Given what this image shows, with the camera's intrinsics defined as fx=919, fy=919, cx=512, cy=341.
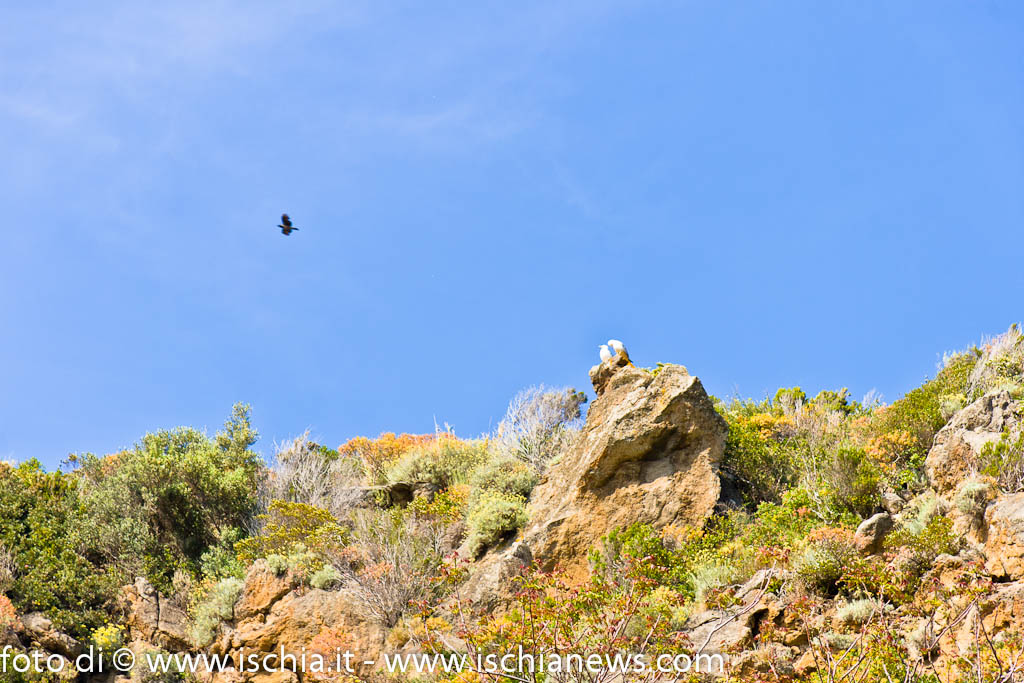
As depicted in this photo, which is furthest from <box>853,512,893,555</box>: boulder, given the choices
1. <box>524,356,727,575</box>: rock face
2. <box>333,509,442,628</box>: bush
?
<box>333,509,442,628</box>: bush

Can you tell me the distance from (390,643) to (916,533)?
23.8 ft

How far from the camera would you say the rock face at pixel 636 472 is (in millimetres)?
14633

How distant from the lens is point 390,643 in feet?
43.4

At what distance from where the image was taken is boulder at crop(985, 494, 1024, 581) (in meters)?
9.90

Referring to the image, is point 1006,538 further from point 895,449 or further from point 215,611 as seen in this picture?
point 215,611

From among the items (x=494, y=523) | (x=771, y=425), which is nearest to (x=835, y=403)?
(x=771, y=425)

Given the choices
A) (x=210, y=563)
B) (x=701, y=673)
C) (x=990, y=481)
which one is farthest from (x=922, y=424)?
(x=210, y=563)

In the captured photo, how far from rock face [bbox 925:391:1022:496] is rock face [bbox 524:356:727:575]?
3.44 m

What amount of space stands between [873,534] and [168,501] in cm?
1302

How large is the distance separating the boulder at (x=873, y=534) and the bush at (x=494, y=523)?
221 inches

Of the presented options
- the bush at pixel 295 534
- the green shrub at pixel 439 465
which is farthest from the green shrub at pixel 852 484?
the bush at pixel 295 534

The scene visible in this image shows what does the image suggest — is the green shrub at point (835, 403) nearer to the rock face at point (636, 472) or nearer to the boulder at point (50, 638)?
the rock face at point (636, 472)

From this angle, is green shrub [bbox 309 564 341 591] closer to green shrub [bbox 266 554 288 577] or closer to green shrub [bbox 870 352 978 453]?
green shrub [bbox 266 554 288 577]

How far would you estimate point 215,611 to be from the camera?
14773 millimetres
